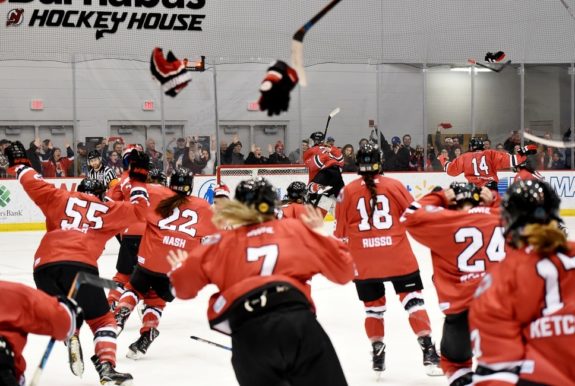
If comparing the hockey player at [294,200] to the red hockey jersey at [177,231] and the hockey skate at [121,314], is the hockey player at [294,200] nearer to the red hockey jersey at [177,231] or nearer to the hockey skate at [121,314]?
the red hockey jersey at [177,231]

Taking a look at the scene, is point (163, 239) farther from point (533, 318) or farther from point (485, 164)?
point (485, 164)

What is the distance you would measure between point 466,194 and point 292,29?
1306 centimetres

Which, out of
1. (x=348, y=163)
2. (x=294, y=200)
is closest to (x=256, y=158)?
(x=348, y=163)

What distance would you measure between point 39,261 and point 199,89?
9.33 meters

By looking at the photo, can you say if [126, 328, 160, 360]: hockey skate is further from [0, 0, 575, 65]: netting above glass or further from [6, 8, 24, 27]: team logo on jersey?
[6, 8, 24, 27]: team logo on jersey

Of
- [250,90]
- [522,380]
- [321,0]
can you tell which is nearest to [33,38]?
[250,90]

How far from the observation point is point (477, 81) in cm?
1530

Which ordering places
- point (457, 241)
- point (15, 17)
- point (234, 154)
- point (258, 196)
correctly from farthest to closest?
1. point (15, 17)
2. point (234, 154)
3. point (457, 241)
4. point (258, 196)

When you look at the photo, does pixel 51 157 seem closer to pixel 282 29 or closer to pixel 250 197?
pixel 282 29

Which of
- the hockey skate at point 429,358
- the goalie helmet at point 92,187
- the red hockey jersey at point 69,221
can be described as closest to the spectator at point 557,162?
the hockey skate at point 429,358

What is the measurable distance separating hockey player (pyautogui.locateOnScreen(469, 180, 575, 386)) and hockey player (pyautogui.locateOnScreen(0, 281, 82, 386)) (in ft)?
4.38

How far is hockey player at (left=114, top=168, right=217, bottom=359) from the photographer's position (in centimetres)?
586

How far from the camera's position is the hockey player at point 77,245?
4844 millimetres

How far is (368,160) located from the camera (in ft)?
17.4
